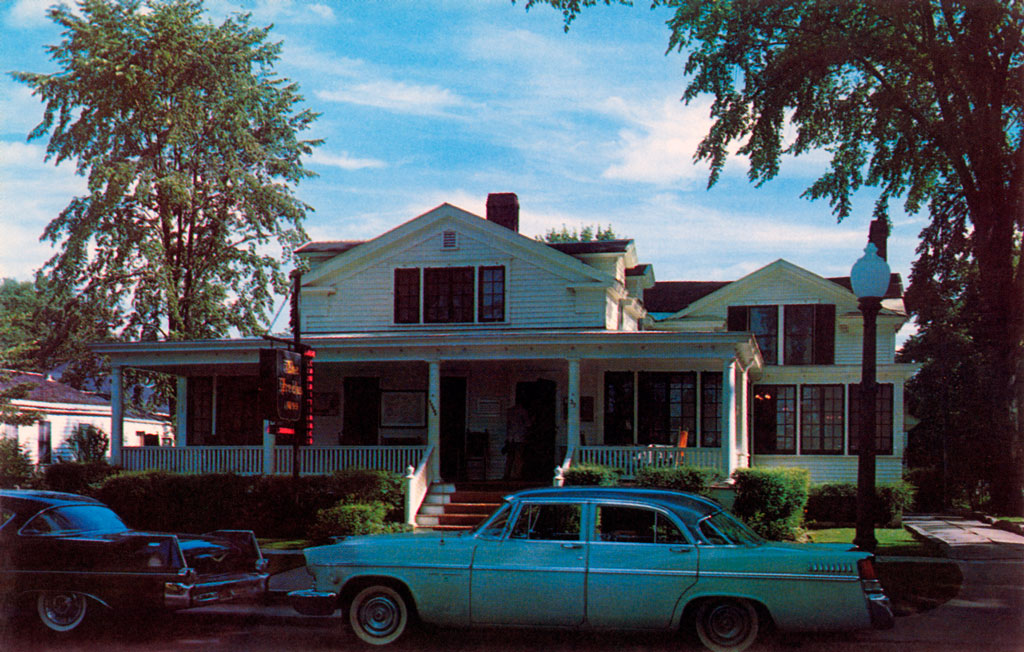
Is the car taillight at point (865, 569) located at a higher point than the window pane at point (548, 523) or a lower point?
lower

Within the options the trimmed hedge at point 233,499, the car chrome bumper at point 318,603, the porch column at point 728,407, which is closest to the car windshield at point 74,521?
the car chrome bumper at point 318,603

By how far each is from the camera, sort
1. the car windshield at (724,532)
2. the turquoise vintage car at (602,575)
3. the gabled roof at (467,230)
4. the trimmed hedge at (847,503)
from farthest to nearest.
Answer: the trimmed hedge at (847,503)
the gabled roof at (467,230)
the car windshield at (724,532)
the turquoise vintage car at (602,575)

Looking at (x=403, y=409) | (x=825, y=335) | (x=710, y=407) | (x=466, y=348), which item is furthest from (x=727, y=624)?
(x=825, y=335)

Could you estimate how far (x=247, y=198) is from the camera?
108 feet

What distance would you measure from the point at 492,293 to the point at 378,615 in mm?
13560

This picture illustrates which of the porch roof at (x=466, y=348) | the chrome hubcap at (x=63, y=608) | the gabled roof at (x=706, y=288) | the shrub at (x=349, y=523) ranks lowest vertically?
the shrub at (x=349, y=523)

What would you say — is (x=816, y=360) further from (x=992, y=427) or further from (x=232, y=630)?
(x=232, y=630)

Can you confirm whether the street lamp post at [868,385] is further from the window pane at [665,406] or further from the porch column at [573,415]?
the window pane at [665,406]

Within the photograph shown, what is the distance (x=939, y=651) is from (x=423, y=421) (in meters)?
14.6

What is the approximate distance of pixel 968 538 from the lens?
734 inches

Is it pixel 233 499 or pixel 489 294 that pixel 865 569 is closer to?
pixel 233 499

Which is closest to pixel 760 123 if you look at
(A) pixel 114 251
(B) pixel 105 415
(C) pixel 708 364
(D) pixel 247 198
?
(C) pixel 708 364

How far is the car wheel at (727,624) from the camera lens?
863cm

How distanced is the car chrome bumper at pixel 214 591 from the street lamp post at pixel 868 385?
654 cm
